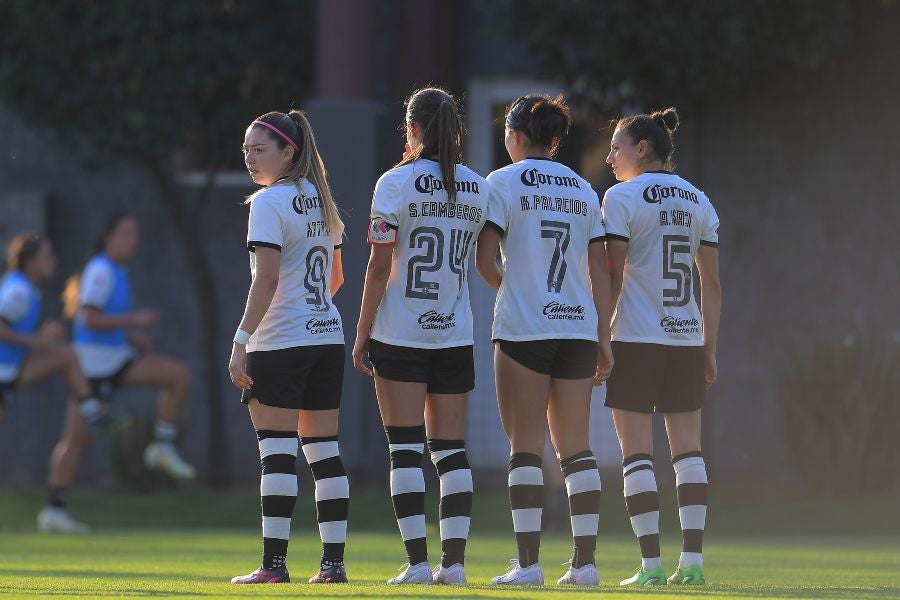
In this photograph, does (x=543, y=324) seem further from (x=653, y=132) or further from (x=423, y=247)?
(x=653, y=132)

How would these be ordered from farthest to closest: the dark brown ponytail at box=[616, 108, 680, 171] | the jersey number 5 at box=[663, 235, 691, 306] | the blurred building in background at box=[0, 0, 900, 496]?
the blurred building in background at box=[0, 0, 900, 496], the dark brown ponytail at box=[616, 108, 680, 171], the jersey number 5 at box=[663, 235, 691, 306]

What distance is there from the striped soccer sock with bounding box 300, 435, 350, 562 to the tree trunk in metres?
9.09

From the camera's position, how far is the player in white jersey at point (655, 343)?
23.7ft

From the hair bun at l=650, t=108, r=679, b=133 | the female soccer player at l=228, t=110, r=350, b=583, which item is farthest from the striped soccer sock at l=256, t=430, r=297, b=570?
the hair bun at l=650, t=108, r=679, b=133

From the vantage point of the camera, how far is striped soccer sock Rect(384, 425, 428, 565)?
6.95 m

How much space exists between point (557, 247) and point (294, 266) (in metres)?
1.08

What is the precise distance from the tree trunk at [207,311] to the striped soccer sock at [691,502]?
9345 mm

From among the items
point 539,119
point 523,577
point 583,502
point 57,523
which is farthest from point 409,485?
point 57,523

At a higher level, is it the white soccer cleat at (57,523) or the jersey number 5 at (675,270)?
the jersey number 5 at (675,270)

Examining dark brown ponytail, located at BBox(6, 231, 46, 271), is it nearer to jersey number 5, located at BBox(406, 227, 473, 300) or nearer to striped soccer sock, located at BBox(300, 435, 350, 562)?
striped soccer sock, located at BBox(300, 435, 350, 562)

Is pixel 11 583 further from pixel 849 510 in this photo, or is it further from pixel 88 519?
pixel 849 510

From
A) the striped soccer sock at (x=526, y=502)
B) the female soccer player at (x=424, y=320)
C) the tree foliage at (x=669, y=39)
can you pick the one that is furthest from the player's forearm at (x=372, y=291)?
the tree foliage at (x=669, y=39)

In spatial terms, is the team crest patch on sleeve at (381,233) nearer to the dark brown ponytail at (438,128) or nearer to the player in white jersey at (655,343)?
the dark brown ponytail at (438,128)

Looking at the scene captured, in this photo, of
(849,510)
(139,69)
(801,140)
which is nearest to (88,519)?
(139,69)
